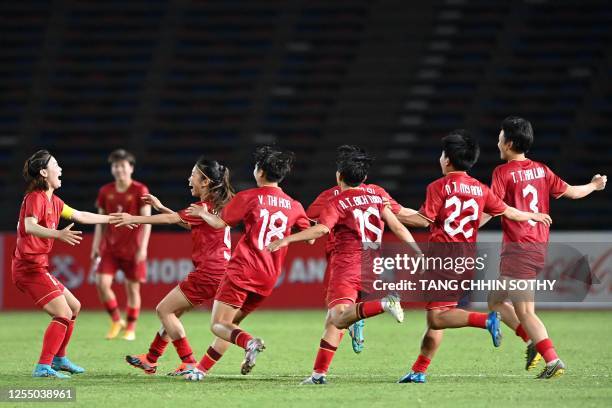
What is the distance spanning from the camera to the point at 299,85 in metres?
23.0

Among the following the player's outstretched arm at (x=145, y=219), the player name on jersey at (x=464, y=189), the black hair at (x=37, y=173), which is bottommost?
the player's outstretched arm at (x=145, y=219)

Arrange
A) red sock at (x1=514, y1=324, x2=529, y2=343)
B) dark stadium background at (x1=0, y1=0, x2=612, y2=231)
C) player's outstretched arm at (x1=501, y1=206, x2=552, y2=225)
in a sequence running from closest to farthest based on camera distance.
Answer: player's outstretched arm at (x1=501, y1=206, x2=552, y2=225) → red sock at (x1=514, y1=324, x2=529, y2=343) → dark stadium background at (x1=0, y1=0, x2=612, y2=231)

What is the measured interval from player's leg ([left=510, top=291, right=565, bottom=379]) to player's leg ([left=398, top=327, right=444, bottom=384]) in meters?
0.64

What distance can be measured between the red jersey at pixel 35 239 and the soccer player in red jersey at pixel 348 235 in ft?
7.10

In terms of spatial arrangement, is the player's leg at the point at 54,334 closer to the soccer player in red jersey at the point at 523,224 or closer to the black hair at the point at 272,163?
the black hair at the point at 272,163

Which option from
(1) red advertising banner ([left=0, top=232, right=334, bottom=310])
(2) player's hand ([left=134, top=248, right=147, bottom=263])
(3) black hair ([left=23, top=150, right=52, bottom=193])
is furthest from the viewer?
(1) red advertising banner ([left=0, top=232, right=334, bottom=310])

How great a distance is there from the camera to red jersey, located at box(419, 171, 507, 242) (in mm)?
7793

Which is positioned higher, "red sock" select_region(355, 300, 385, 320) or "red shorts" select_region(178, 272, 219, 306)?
"red shorts" select_region(178, 272, 219, 306)

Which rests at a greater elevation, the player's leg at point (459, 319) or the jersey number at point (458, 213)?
the jersey number at point (458, 213)

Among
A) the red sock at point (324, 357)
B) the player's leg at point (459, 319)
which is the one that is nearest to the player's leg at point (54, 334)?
the red sock at point (324, 357)

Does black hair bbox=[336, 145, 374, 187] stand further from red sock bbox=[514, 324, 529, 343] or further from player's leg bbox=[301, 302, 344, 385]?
A: red sock bbox=[514, 324, 529, 343]

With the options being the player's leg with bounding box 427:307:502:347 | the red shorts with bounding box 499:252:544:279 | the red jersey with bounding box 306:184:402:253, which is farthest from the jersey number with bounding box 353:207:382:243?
the red shorts with bounding box 499:252:544:279

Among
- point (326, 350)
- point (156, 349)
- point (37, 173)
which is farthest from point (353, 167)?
point (37, 173)

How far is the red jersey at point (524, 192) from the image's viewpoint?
26.7 ft
